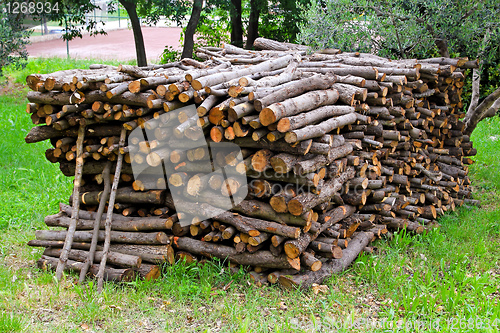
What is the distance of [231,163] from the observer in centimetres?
473

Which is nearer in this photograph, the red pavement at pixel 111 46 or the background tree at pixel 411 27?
the background tree at pixel 411 27

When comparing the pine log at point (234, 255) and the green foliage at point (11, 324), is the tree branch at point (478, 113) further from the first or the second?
the green foliage at point (11, 324)

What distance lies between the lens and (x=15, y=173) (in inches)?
339

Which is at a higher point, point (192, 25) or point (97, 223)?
point (192, 25)

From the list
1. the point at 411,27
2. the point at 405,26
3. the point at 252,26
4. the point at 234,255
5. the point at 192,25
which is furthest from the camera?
the point at 252,26

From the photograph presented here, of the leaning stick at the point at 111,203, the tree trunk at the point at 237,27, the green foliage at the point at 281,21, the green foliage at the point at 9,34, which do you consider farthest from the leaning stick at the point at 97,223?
the tree trunk at the point at 237,27

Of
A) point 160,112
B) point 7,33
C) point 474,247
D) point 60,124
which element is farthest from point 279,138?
point 7,33

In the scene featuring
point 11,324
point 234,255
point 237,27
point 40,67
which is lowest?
point 11,324

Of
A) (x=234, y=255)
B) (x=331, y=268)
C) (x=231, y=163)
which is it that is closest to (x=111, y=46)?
(x=231, y=163)

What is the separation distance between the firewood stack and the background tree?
227 cm

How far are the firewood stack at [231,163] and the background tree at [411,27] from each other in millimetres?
2268

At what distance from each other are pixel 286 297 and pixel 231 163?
1577mm

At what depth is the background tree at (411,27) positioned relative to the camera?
7594 millimetres

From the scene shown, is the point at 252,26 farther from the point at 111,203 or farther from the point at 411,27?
the point at 111,203
